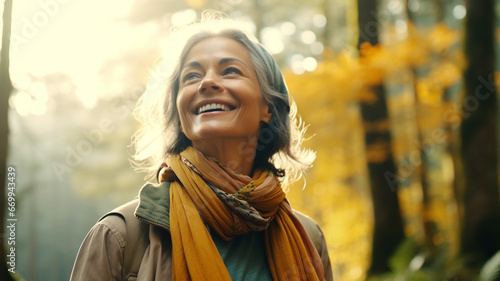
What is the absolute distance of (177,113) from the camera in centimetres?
233

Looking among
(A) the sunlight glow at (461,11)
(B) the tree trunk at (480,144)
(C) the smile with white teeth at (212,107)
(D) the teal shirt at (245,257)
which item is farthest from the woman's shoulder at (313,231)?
(A) the sunlight glow at (461,11)

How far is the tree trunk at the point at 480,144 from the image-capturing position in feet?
21.7

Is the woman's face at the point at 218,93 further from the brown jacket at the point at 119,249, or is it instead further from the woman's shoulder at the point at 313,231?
the woman's shoulder at the point at 313,231

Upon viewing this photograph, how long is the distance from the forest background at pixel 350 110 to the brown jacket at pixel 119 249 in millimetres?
1178

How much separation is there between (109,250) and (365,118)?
6.80 m

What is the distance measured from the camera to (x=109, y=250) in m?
1.77

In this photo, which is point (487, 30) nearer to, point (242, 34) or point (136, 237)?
point (242, 34)

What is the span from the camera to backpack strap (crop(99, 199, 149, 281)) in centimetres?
178

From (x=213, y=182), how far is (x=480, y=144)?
584cm

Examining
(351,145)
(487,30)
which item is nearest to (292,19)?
(351,145)

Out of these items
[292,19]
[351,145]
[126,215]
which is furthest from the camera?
[292,19]

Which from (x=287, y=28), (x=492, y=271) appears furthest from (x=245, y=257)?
(x=287, y=28)

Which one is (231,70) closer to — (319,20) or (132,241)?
(132,241)

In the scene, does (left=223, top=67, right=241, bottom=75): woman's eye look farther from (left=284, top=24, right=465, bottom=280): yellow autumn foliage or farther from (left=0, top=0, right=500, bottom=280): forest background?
(left=284, top=24, right=465, bottom=280): yellow autumn foliage
